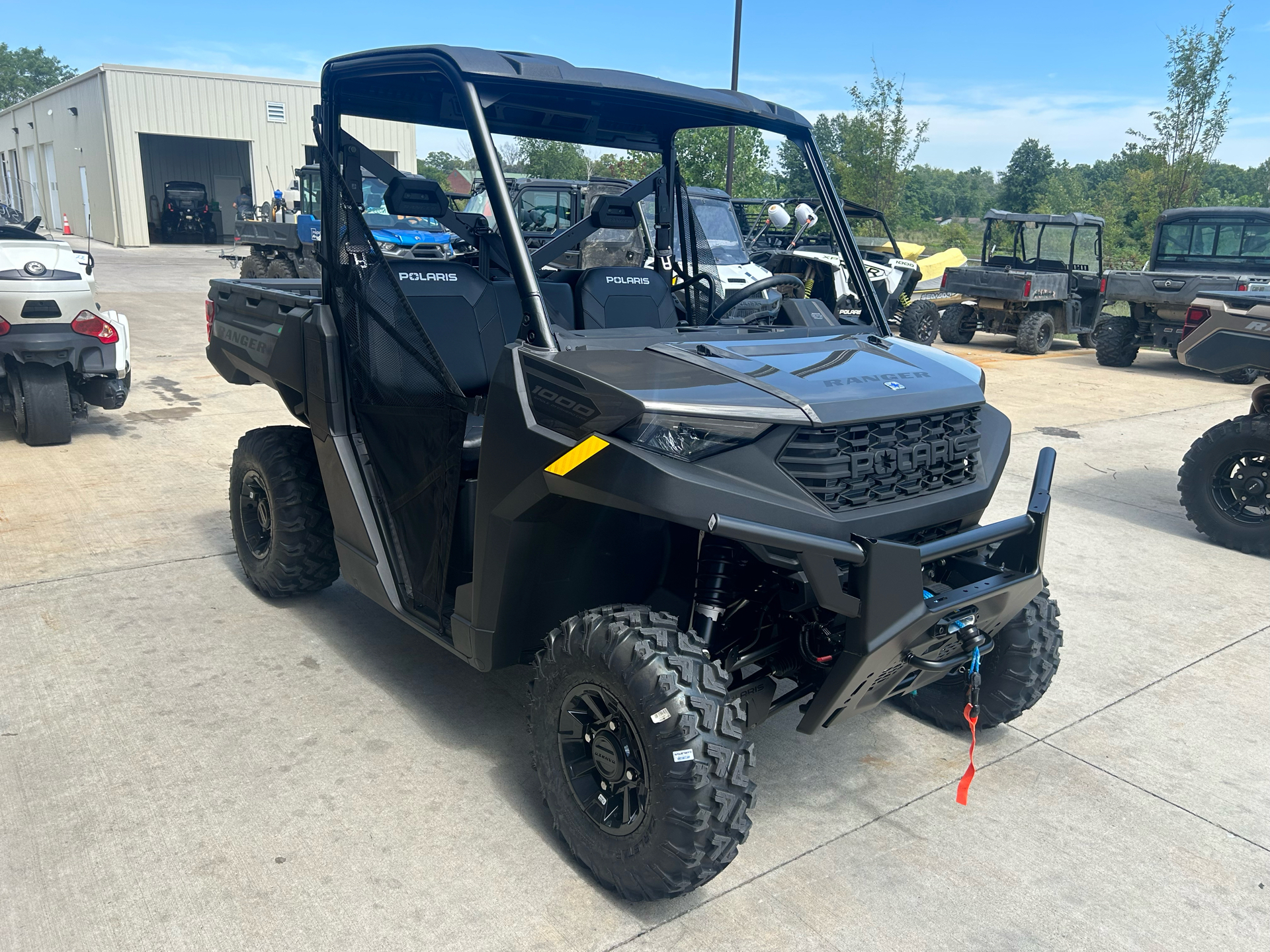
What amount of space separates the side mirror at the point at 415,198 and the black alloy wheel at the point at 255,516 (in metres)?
1.62

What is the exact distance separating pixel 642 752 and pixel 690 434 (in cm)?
78

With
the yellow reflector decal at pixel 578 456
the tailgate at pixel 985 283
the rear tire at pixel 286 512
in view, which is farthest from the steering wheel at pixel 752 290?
the tailgate at pixel 985 283

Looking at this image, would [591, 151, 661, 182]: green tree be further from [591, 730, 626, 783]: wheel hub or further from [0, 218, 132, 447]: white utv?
[591, 730, 626, 783]: wheel hub

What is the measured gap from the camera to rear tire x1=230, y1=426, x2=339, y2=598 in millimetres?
4055

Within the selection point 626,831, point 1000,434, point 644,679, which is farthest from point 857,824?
point 1000,434

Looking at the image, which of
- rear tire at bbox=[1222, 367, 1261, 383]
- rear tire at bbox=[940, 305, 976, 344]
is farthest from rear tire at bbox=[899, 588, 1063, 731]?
rear tire at bbox=[940, 305, 976, 344]

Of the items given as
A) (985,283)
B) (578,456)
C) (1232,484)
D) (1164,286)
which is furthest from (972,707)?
(985,283)

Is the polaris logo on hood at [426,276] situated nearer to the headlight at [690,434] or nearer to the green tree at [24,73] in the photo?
the headlight at [690,434]

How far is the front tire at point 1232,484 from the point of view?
5.60 metres

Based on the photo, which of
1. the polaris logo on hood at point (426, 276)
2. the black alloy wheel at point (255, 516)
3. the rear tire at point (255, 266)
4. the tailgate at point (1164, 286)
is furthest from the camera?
the rear tire at point (255, 266)

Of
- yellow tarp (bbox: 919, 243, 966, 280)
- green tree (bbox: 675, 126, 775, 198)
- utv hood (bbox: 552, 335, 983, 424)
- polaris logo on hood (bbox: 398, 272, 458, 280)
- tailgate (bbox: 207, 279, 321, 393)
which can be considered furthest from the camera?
yellow tarp (bbox: 919, 243, 966, 280)

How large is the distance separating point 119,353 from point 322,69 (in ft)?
14.3

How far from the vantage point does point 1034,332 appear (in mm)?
14102

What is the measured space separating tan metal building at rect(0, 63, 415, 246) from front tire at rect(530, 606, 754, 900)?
2751 centimetres
